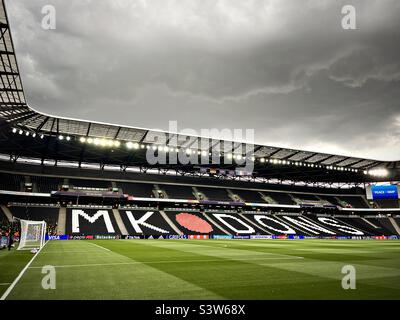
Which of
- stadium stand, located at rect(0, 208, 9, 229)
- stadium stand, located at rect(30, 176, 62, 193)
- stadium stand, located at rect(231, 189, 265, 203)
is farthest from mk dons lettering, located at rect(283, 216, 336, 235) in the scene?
stadium stand, located at rect(0, 208, 9, 229)

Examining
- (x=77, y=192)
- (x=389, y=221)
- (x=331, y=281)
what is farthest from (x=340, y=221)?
(x=331, y=281)

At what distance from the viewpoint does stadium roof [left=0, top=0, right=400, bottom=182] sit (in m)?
36.5

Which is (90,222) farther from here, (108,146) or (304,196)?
(304,196)

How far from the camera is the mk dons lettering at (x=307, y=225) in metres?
59.6

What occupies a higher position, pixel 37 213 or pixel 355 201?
pixel 37 213

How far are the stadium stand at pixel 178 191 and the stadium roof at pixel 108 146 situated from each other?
4693 mm

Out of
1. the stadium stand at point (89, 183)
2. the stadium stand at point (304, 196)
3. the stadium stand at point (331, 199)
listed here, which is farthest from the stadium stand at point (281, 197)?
the stadium stand at point (89, 183)

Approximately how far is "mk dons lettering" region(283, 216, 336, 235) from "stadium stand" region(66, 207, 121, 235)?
3785 centimetres

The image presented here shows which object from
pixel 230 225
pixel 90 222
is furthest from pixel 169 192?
pixel 90 222

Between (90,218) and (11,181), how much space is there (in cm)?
1621

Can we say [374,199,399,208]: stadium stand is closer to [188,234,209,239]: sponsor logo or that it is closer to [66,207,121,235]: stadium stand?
[188,234,209,239]: sponsor logo

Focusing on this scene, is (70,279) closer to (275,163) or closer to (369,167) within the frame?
(275,163)

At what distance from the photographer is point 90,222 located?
49.6 meters
